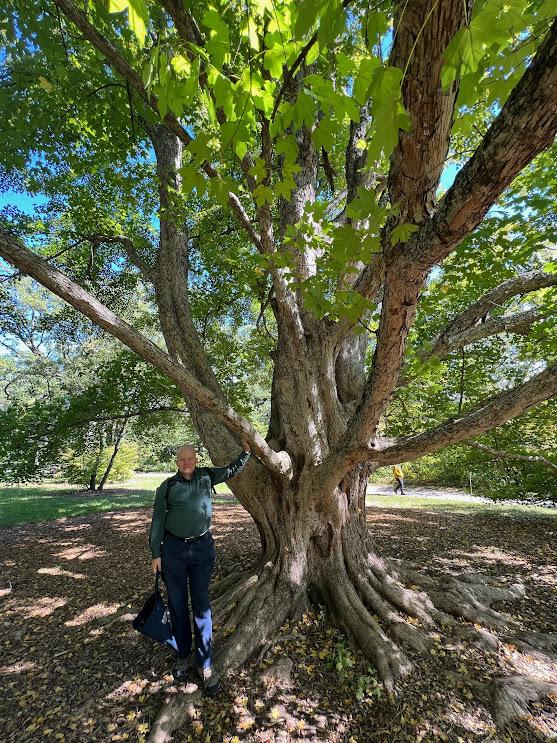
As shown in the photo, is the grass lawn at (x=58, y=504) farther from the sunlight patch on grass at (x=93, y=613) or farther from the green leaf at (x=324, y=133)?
the green leaf at (x=324, y=133)

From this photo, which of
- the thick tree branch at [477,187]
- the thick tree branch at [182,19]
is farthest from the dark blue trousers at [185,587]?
the thick tree branch at [182,19]

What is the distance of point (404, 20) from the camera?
1.24 meters

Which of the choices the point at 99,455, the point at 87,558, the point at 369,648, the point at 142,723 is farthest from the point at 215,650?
the point at 99,455

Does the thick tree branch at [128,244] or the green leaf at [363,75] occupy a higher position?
the thick tree branch at [128,244]

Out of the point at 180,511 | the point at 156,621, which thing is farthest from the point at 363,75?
the point at 156,621

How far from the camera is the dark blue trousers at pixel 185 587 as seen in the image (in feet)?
9.00

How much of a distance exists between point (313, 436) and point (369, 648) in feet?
6.04

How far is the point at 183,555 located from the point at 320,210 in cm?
290

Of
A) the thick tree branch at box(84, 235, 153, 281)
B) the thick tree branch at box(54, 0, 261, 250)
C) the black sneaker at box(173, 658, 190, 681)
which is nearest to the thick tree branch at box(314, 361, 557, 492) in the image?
the black sneaker at box(173, 658, 190, 681)

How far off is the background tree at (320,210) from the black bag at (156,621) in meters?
0.54

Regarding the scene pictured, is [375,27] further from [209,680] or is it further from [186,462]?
[209,680]

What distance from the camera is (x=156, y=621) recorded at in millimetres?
2676

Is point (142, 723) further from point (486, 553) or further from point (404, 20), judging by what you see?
point (486, 553)

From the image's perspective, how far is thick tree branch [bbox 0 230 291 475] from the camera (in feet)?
7.60
